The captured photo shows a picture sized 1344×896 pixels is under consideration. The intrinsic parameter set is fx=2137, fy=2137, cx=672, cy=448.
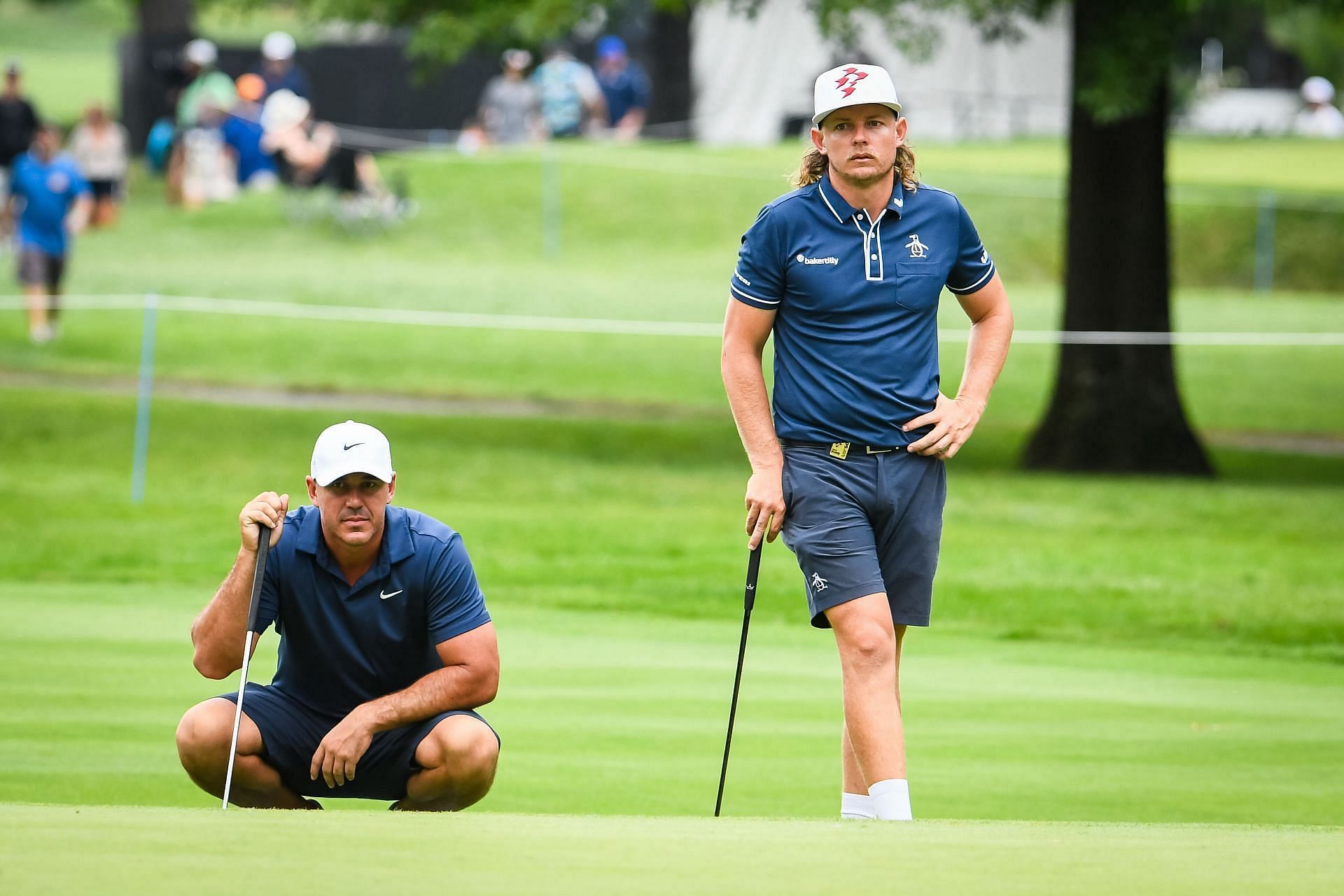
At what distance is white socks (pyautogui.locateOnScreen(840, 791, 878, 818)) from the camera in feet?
18.8

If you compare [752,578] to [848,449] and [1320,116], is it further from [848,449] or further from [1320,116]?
[1320,116]

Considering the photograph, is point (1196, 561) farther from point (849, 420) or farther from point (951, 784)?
point (849, 420)

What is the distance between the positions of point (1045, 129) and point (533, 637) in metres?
32.8

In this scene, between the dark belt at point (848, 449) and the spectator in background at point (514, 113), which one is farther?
the spectator in background at point (514, 113)

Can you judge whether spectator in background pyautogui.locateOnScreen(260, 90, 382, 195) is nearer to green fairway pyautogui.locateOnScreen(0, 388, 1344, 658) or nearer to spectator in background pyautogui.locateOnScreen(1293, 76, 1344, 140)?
green fairway pyautogui.locateOnScreen(0, 388, 1344, 658)

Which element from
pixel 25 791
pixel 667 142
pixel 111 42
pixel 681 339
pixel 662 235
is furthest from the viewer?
pixel 111 42

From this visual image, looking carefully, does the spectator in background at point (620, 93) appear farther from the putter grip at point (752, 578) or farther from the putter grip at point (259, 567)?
the putter grip at point (259, 567)

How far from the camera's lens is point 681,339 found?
24812mm

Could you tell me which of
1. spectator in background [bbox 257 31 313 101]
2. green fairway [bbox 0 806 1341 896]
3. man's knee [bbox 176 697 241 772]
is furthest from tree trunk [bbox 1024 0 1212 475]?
spectator in background [bbox 257 31 313 101]

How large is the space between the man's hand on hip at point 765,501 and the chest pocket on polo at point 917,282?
560mm

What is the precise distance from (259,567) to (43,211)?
1687 cm

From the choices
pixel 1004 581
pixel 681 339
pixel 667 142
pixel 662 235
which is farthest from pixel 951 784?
pixel 667 142

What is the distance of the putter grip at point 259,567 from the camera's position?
564 centimetres

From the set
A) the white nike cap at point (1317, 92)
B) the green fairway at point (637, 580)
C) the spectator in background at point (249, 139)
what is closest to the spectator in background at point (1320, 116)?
the white nike cap at point (1317, 92)
